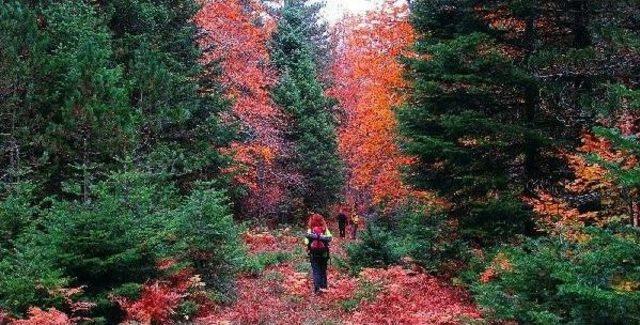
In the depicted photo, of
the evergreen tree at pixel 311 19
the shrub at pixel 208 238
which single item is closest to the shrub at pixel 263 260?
the shrub at pixel 208 238

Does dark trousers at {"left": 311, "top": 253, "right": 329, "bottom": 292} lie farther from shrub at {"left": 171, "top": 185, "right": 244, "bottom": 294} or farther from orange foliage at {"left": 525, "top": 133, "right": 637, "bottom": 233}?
orange foliage at {"left": 525, "top": 133, "right": 637, "bottom": 233}

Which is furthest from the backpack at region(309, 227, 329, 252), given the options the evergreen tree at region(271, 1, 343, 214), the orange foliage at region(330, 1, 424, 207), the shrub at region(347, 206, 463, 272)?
the evergreen tree at region(271, 1, 343, 214)

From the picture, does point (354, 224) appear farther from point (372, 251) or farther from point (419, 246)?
point (419, 246)

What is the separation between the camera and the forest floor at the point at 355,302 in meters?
9.72

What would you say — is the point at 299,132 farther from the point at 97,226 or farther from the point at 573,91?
the point at 97,226

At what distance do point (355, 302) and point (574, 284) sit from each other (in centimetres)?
536

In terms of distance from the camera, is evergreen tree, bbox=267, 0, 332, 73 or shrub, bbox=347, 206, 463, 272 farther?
evergreen tree, bbox=267, 0, 332, 73

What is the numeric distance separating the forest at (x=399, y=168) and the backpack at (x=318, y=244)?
3.04 feet

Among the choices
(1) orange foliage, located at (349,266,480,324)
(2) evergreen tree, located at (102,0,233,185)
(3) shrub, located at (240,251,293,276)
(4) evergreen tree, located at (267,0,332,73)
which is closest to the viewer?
(1) orange foliage, located at (349,266,480,324)

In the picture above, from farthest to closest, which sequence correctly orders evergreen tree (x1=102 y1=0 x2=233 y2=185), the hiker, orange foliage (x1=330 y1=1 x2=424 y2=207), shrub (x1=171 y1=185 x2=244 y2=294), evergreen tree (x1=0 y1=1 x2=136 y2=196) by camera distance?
orange foliage (x1=330 y1=1 x2=424 y2=207), evergreen tree (x1=102 y1=0 x2=233 y2=185), the hiker, evergreen tree (x1=0 y1=1 x2=136 y2=196), shrub (x1=171 y1=185 x2=244 y2=294)

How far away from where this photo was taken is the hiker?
12375 mm

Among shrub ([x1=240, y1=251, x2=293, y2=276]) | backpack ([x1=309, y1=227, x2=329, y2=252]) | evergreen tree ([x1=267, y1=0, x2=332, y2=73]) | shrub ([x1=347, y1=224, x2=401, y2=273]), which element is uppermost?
evergreen tree ([x1=267, y1=0, x2=332, y2=73])

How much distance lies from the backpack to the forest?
0.93 metres

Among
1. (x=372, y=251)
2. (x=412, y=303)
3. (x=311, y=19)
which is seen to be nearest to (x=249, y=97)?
(x=311, y=19)
